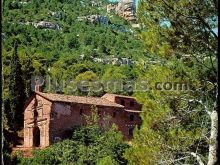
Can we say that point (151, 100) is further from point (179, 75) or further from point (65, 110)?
point (65, 110)

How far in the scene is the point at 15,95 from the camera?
151ft

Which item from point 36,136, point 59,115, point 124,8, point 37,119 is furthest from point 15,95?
point 124,8

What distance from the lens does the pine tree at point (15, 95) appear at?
150 ft

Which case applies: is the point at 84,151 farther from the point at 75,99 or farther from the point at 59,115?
the point at 75,99

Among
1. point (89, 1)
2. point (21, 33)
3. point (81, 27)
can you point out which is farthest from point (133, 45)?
point (89, 1)

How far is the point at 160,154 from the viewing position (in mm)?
11914

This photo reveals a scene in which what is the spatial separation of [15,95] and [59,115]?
5355mm

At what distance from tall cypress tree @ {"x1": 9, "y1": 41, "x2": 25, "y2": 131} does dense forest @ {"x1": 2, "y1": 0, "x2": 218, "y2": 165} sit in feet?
0.29

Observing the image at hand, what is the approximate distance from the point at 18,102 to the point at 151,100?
115 feet

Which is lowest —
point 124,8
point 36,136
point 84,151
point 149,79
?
point 84,151

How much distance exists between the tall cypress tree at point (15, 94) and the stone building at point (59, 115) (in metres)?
1.03

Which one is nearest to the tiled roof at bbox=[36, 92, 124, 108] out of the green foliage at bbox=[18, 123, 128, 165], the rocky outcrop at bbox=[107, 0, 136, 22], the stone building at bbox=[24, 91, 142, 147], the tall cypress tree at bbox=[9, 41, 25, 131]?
the stone building at bbox=[24, 91, 142, 147]

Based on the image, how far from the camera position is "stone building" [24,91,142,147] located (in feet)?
141

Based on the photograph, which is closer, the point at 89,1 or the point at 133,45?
the point at 133,45
